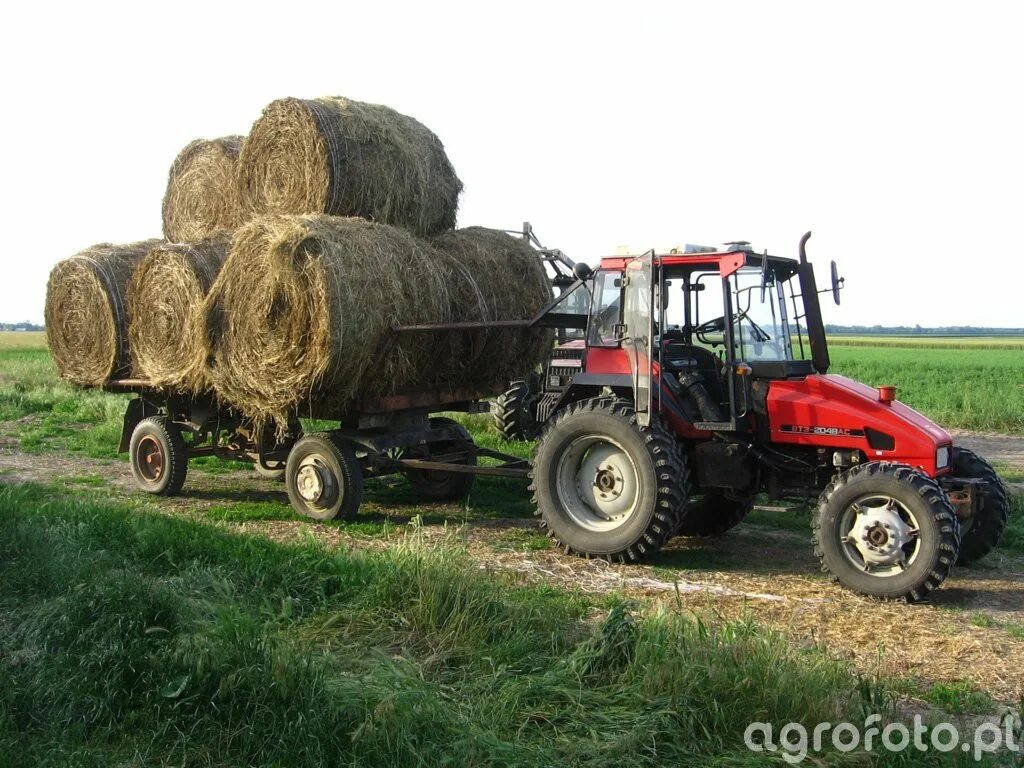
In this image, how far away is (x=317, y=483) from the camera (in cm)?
897

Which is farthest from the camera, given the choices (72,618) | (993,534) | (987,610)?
(993,534)

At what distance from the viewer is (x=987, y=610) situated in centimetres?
650

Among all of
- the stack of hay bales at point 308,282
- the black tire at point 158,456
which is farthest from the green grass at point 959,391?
the black tire at point 158,456

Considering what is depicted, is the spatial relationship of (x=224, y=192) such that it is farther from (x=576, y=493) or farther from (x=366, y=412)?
(x=576, y=493)

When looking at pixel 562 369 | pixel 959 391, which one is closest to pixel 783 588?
pixel 562 369

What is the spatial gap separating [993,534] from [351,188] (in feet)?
20.0

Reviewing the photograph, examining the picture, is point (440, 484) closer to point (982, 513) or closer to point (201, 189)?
point (201, 189)

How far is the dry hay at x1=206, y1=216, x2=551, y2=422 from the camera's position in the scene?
26.2 ft

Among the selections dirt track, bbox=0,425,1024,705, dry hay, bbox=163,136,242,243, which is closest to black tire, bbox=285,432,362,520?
dirt track, bbox=0,425,1024,705

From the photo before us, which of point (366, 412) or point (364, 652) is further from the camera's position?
point (366, 412)

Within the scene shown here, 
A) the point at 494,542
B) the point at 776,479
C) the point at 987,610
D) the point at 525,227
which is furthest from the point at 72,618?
the point at 525,227

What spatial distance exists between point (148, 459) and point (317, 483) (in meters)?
2.43

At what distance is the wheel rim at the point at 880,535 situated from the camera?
6.55 meters

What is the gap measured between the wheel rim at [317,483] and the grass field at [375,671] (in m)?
2.28
